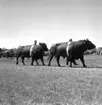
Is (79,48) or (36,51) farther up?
(79,48)

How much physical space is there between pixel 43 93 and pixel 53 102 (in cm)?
96

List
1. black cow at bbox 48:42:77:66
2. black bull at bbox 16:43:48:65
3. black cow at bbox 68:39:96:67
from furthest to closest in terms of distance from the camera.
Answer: black bull at bbox 16:43:48:65
black cow at bbox 48:42:77:66
black cow at bbox 68:39:96:67

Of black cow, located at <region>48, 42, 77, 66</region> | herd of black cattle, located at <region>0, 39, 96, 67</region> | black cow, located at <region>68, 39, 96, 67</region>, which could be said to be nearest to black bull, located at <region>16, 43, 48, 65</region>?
herd of black cattle, located at <region>0, 39, 96, 67</region>

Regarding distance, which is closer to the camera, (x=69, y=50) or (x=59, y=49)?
(x=69, y=50)

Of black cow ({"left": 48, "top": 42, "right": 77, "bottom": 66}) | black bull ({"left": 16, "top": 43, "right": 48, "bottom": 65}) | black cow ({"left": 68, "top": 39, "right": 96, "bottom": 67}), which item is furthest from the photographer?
black bull ({"left": 16, "top": 43, "right": 48, "bottom": 65})

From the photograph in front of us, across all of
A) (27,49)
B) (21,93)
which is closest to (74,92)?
(21,93)

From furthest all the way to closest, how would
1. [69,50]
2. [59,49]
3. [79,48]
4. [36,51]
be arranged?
[36,51]
[59,49]
[69,50]
[79,48]

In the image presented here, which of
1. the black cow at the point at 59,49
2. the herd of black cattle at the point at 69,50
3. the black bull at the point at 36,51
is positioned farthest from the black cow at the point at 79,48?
the black bull at the point at 36,51

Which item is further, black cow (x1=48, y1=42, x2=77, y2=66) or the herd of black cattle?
black cow (x1=48, y1=42, x2=77, y2=66)

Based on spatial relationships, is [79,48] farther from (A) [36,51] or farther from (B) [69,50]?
(A) [36,51]

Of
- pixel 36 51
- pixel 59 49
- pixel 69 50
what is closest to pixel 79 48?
pixel 69 50

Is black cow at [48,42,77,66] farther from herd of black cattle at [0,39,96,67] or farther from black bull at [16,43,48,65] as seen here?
black bull at [16,43,48,65]

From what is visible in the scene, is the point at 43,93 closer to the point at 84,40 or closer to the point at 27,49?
the point at 84,40

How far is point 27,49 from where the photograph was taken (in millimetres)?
22062
